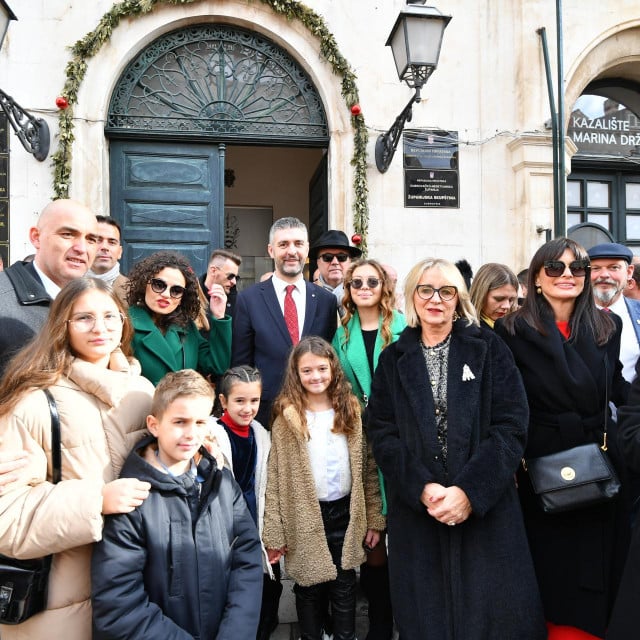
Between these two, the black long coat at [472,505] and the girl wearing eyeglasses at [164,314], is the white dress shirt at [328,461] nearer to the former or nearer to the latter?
the black long coat at [472,505]

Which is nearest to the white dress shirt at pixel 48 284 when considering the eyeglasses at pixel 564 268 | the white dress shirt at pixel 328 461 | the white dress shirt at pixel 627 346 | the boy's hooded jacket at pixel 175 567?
the boy's hooded jacket at pixel 175 567

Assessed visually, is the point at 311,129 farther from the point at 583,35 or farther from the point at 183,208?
the point at 583,35

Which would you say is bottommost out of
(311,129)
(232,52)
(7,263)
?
(7,263)

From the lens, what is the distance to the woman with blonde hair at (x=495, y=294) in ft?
11.7

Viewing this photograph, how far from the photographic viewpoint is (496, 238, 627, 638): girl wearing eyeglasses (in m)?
2.60

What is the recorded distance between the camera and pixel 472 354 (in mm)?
2645

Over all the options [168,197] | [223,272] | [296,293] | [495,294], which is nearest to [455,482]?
[495,294]

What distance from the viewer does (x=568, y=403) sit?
8.72 ft

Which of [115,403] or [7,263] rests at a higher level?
[7,263]

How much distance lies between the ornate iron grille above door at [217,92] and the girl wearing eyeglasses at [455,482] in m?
4.95

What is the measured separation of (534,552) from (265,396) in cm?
165

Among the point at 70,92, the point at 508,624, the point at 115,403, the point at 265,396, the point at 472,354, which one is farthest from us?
the point at 70,92

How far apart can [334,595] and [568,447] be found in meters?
1.37

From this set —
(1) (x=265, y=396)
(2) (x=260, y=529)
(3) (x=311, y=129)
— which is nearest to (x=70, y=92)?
(3) (x=311, y=129)
